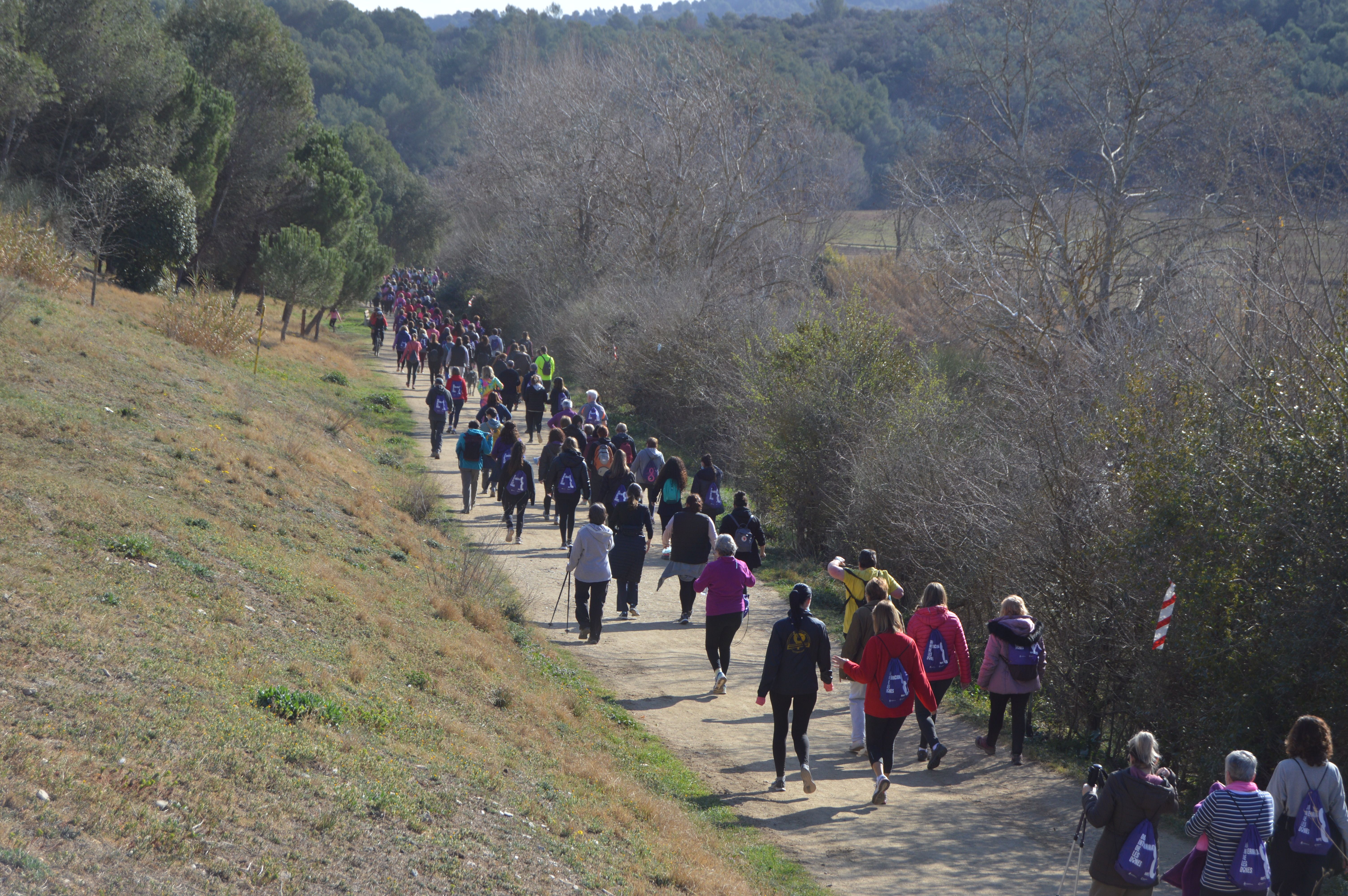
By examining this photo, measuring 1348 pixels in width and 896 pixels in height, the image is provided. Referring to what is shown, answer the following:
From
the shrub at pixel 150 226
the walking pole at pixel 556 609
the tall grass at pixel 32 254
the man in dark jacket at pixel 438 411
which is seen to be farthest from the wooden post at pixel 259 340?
the walking pole at pixel 556 609

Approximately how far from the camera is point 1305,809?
589 cm

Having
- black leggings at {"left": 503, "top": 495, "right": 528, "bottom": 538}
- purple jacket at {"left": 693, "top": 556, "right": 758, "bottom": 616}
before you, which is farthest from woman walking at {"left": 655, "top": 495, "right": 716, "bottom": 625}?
black leggings at {"left": 503, "top": 495, "right": 528, "bottom": 538}

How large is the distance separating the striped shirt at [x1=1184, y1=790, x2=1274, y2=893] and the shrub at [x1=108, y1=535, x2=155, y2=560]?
8737 mm

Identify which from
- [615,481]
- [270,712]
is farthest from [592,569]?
[270,712]

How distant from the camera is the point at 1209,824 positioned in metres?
5.72

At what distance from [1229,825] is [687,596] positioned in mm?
8193

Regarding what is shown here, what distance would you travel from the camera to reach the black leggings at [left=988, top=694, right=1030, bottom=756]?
9.27 metres

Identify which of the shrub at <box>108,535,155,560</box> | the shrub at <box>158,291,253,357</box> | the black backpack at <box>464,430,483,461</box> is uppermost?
the shrub at <box>158,291,253,357</box>

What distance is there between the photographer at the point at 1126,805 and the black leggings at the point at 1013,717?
10.7 ft

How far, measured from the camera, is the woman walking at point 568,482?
608 inches

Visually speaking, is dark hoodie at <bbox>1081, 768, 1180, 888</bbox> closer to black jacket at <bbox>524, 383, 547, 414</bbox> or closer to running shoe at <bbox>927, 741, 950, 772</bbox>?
running shoe at <bbox>927, 741, 950, 772</bbox>

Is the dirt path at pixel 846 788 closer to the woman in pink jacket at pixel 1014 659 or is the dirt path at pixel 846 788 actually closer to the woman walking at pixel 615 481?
the woman in pink jacket at pixel 1014 659

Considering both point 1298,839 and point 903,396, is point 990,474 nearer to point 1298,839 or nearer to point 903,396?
point 903,396

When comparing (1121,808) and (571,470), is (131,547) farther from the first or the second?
(1121,808)
